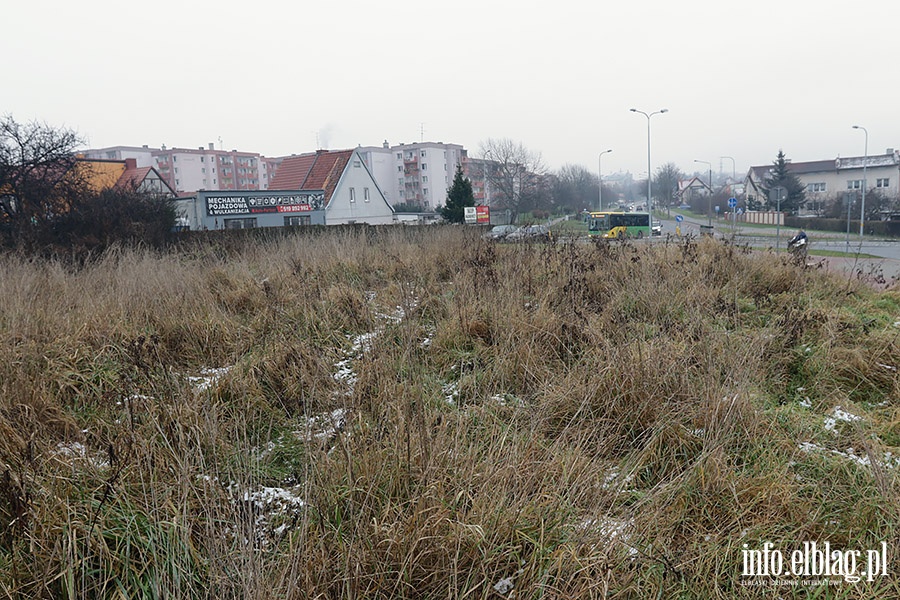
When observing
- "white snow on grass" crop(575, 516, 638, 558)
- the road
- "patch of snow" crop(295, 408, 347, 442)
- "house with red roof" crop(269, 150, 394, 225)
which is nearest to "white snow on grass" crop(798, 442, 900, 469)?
"white snow on grass" crop(575, 516, 638, 558)

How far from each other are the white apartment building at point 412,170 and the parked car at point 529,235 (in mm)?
73919

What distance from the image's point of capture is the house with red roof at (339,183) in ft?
113

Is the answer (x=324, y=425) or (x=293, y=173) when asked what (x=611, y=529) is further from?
(x=293, y=173)

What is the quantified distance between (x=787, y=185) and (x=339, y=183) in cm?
4273

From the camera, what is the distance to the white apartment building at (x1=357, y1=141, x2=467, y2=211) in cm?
8494

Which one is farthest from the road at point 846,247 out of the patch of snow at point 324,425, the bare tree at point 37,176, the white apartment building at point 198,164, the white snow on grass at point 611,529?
the white apartment building at point 198,164

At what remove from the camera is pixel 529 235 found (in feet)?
31.8

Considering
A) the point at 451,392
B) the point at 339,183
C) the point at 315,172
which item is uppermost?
the point at 315,172

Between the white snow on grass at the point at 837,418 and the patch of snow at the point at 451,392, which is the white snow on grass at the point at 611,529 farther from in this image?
the white snow on grass at the point at 837,418

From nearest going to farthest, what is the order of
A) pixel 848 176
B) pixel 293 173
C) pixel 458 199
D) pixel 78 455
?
pixel 78 455 → pixel 458 199 → pixel 293 173 → pixel 848 176

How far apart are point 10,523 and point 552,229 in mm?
9604

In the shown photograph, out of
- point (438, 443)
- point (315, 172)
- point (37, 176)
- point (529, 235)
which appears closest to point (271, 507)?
point (438, 443)

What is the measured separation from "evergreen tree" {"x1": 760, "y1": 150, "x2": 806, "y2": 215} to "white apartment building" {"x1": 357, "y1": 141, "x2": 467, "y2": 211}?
43216mm

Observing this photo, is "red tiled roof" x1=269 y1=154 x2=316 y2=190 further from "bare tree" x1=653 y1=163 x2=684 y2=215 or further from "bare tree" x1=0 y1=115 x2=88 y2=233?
"bare tree" x1=653 y1=163 x2=684 y2=215
